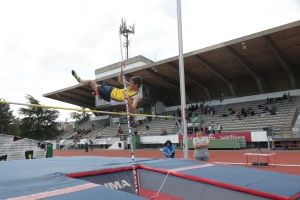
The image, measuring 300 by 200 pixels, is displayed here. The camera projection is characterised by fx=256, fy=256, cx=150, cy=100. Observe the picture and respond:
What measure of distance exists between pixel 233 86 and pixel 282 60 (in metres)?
4.82

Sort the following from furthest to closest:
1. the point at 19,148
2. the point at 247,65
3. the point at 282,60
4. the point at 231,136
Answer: the point at 247,65 → the point at 282,60 → the point at 231,136 → the point at 19,148

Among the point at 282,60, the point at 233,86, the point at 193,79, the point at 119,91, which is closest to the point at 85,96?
the point at 193,79

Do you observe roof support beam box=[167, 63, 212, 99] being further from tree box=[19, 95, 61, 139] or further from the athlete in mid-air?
tree box=[19, 95, 61, 139]

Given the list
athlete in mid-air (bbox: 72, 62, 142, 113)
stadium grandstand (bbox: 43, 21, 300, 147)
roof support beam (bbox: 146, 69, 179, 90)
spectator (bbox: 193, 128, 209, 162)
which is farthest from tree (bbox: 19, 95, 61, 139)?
athlete in mid-air (bbox: 72, 62, 142, 113)

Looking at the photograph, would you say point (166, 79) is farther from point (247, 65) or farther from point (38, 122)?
point (38, 122)

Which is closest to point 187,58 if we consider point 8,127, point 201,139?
Result: point 201,139

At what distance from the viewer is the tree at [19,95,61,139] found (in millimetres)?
32781

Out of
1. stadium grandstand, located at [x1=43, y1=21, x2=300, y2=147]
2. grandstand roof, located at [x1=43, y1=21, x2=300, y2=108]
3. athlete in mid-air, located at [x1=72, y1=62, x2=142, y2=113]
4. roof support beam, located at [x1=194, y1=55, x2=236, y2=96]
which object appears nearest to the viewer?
athlete in mid-air, located at [x1=72, y1=62, x2=142, y2=113]

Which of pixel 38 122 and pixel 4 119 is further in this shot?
pixel 38 122

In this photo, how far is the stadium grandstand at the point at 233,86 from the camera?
15102 mm

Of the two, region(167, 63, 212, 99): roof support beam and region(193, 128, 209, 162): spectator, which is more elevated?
region(167, 63, 212, 99): roof support beam

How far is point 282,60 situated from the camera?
16.8m

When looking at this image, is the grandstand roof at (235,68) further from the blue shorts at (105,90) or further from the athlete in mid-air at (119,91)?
the blue shorts at (105,90)

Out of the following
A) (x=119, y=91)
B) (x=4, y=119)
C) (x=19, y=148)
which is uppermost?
(x=4, y=119)
